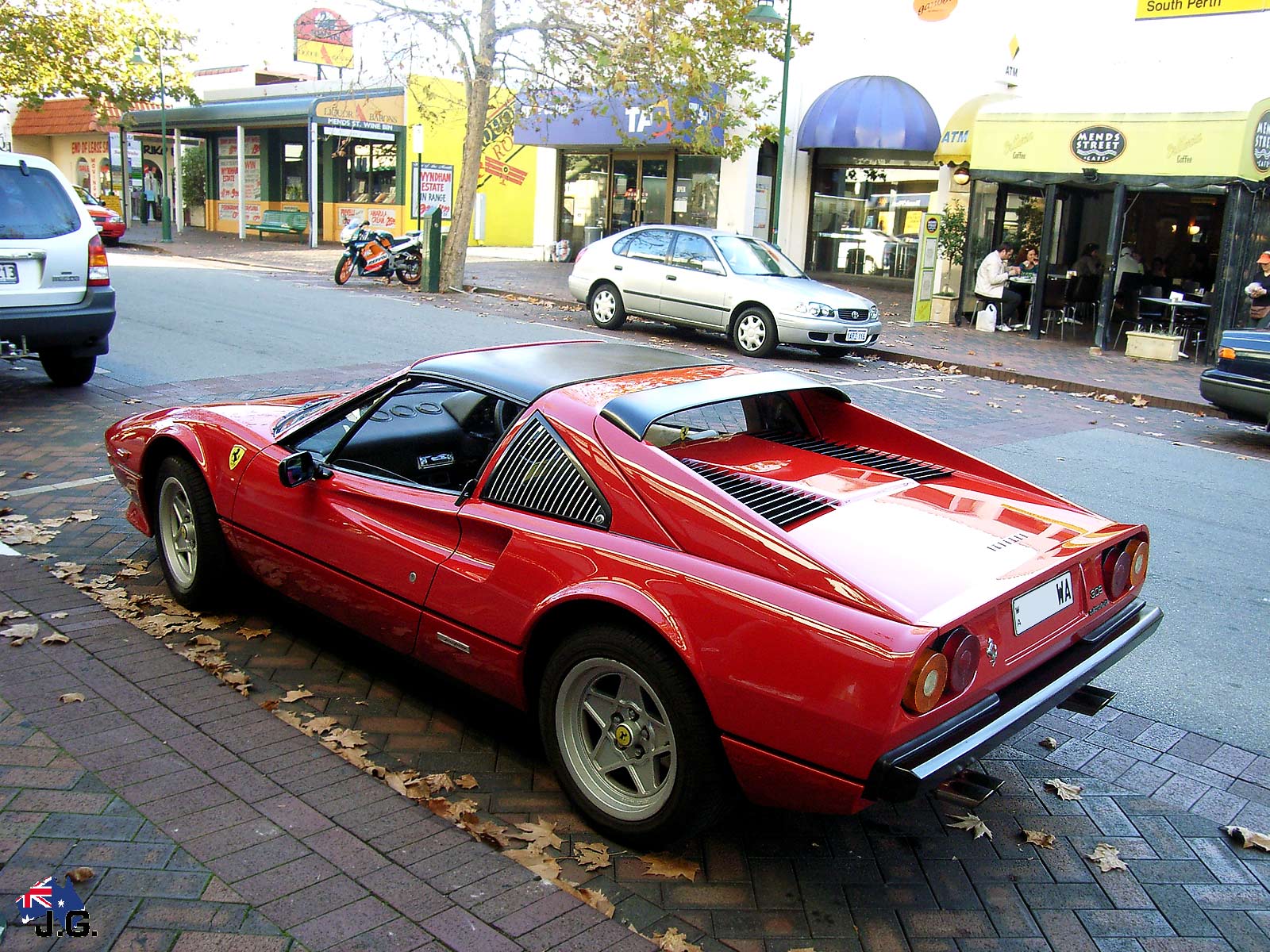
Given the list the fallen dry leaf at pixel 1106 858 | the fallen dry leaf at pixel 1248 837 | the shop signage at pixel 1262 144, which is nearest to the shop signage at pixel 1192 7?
the shop signage at pixel 1262 144

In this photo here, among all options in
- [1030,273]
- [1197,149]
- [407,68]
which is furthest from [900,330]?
[407,68]

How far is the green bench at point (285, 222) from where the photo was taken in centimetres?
3344

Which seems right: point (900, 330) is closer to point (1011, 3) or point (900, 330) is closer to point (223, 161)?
point (1011, 3)

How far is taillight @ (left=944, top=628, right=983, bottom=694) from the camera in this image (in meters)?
2.97

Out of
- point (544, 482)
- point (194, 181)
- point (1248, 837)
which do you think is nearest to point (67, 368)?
point (544, 482)

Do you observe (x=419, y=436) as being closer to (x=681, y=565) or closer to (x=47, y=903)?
(x=681, y=565)

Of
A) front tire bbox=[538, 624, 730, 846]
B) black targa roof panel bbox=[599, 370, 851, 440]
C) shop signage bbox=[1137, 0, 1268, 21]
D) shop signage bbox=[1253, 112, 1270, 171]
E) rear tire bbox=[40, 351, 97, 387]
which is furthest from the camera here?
shop signage bbox=[1137, 0, 1268, 21]

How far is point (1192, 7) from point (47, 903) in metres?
20.9

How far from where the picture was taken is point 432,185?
83.3 feet

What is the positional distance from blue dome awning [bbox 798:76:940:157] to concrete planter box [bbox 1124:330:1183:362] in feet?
22.9

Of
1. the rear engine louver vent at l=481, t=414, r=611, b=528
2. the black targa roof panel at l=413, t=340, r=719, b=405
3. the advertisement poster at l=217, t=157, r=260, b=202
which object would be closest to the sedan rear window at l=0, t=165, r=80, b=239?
the black targa roof panel at l=413, t=340, r=719, b=405

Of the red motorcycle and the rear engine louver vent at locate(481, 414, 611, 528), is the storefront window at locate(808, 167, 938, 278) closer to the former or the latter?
the red motorcycle

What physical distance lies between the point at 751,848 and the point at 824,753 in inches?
28.7

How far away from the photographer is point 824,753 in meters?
2.91
